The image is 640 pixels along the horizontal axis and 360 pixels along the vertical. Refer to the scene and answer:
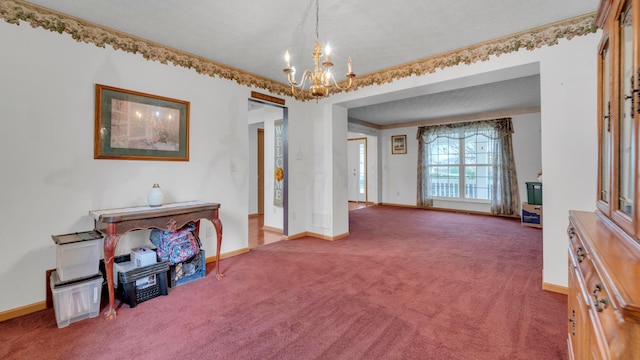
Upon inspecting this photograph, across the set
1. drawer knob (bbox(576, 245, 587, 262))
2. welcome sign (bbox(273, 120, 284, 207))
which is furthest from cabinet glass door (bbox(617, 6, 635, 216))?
welcome sign (bbox(273, 120, 284, 207))

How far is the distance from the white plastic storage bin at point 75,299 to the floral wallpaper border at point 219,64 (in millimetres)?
2094

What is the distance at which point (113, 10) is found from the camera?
2.32m

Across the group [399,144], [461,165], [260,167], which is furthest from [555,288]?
[399,144]

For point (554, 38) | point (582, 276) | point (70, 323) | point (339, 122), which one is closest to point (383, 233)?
point (339, 122)

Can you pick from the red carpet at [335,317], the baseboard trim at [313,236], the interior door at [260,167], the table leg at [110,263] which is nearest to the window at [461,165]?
the red carpet at [335,317]

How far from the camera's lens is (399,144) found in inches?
324

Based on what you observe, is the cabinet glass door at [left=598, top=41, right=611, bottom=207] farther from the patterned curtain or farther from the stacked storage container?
the patterned curtain

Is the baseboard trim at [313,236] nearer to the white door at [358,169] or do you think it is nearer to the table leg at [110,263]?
the table leg at [110,263]

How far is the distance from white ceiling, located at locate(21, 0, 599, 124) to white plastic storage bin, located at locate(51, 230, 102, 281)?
1905mm

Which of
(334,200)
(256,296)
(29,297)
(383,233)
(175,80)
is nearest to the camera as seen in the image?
(29,297)

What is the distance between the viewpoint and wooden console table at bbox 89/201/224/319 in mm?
2152

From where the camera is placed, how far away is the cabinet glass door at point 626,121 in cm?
107

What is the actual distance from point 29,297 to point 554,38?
5096mm

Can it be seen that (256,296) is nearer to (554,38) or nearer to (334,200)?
(334,200)
